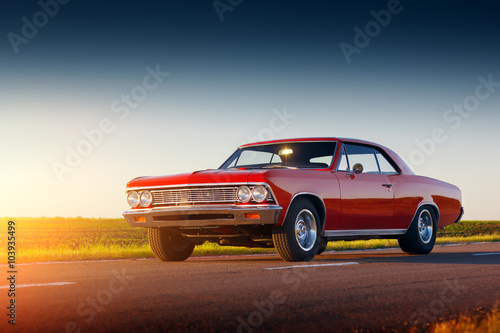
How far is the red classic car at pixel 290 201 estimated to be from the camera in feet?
26.8

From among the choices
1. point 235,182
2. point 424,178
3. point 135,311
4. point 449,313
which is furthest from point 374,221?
point 135,311

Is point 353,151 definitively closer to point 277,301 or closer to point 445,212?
point 445,212

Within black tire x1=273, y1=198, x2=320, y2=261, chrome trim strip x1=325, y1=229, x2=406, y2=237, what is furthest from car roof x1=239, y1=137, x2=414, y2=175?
black tire x1=273, y1=198, x2=320, y2=261

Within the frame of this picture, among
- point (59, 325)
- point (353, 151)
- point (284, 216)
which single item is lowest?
point (59, 325)

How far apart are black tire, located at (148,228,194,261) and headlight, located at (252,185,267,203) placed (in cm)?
171

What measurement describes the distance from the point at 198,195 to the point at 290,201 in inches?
47.1

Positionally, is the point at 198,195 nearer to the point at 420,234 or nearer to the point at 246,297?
the point at 246,297

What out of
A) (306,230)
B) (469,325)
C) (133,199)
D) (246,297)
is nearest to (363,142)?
(306,230)

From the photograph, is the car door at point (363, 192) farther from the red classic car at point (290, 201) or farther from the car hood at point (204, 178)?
the car hood at point (204, 178)

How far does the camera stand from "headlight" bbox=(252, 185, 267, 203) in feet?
26.4

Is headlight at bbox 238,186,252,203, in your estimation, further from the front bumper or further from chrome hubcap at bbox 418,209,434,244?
chrome hubcap at bbox 418,209,434,244

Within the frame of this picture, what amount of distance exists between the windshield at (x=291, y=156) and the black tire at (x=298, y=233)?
3.53 ft

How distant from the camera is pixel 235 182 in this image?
26.9 ft

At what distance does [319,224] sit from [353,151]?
6.43 ft
